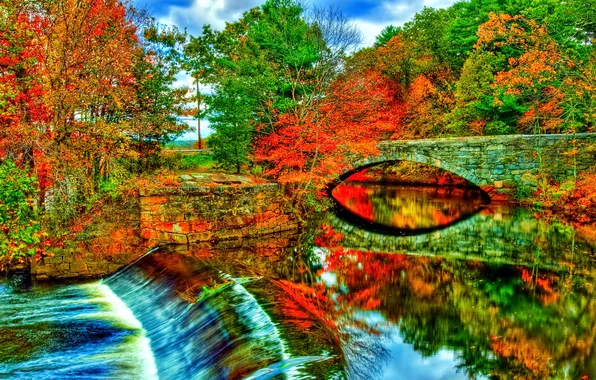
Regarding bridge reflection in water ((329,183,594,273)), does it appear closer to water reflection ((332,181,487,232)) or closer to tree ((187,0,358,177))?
water reflection ((332,181,487,232))

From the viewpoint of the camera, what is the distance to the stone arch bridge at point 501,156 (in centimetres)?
1995

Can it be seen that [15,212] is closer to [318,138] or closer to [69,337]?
[69,337]

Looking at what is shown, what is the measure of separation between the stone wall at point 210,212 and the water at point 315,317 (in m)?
0.69

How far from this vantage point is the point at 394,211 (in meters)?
21.9

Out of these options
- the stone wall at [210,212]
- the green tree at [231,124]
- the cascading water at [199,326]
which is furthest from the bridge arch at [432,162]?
the cascading water at [199,326]

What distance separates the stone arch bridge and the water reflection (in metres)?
1.69

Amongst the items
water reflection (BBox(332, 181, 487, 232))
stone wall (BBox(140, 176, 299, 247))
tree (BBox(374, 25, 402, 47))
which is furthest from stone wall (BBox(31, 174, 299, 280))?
tree (BBox(374, 25, 402, 47))

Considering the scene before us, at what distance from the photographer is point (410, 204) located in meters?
23.5

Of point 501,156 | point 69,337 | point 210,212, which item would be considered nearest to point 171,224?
point 210,212

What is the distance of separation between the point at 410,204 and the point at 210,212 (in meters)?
13.3

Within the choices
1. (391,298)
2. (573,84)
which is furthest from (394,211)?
(391,298)

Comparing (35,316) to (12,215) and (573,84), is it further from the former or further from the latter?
(573,84)

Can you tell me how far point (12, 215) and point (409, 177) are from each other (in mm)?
26352

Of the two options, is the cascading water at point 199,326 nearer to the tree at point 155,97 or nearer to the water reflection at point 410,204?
the tree at point 155,97
